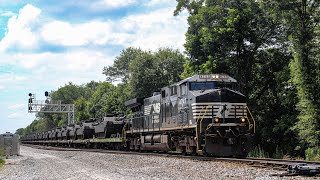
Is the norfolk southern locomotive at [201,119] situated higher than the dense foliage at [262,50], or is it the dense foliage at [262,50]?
the dense foliage at [262,50]

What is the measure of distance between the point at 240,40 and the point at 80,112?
62.1 meters

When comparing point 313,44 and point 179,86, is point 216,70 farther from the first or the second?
point 179,86

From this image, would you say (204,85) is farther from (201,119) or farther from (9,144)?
(9,144)

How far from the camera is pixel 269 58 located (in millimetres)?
27703

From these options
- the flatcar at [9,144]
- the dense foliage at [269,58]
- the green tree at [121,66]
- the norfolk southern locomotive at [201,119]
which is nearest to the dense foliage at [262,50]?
the dense foliage at [269,58]

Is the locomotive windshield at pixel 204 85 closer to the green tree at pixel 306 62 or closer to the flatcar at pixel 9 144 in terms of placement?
the green tree at pixel 306 62

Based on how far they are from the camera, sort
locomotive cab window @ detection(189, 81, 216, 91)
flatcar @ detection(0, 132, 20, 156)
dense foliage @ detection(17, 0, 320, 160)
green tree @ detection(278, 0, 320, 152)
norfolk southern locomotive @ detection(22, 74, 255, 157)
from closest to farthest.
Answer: norfolk southern locomotive @ detection(22, 74, 255, 157)
locomotive cab window @ detection(189, 81, 216, 91)
green tree @ detection(278, 0, 320, 152)
dense foliage @ detection(17, 0, 320, 160)
flatcar @ detection(0, 132, 20, 156)

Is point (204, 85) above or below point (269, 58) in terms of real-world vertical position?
below

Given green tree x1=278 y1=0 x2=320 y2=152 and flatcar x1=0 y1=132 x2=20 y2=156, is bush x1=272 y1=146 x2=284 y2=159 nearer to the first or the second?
green tree x1=278 y1=0 x2=320 y2=152

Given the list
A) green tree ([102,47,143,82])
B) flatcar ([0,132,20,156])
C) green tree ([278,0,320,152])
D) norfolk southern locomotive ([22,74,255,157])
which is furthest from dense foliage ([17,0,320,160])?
green tree ([102,47,143,82])

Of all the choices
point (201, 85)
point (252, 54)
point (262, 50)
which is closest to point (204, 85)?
point (201, 85)

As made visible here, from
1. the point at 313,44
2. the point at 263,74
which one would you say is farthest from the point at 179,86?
the point at 263,74

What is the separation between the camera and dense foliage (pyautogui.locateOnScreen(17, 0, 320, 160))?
20.7 m

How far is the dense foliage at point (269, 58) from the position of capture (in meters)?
20.7
